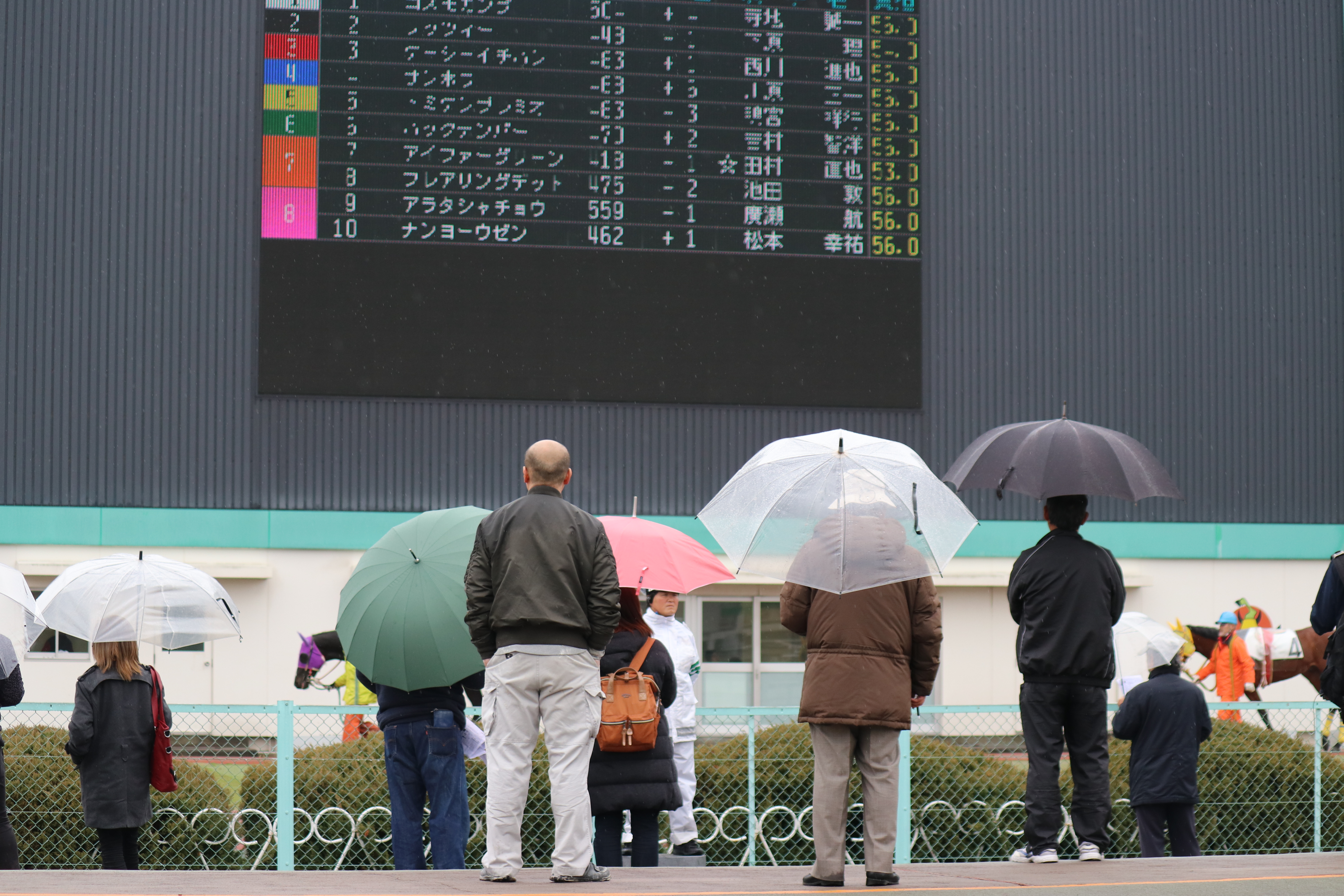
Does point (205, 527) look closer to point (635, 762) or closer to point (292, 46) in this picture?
point (292, 46)

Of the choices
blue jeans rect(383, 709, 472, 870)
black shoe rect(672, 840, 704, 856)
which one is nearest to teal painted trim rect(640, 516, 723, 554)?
black shoe rect(672, 840, 704, 856)

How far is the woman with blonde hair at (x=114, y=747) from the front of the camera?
7.41 metres

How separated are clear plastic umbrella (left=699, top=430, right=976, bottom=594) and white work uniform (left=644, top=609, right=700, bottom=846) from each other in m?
2.40

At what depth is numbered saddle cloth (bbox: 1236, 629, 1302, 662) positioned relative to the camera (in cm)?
2019

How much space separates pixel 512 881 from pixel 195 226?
1646cm

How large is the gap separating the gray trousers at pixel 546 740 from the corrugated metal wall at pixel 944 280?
1472 centimetres

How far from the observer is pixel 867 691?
19.2 feet

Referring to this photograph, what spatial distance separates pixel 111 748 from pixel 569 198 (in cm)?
1347

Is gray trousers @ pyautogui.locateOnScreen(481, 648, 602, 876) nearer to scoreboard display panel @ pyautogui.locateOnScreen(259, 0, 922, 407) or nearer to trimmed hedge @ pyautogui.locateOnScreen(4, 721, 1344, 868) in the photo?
trimmed hedge @ pyautogui.locateOnScreen(4, 721, 1344, 868)

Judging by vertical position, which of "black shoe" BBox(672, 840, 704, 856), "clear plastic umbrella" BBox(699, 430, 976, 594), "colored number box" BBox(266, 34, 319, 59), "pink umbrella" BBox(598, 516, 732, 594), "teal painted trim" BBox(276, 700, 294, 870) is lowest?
"black shoe" BBox(672, 840, 704, 856)

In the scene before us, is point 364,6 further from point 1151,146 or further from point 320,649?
point 1151,146

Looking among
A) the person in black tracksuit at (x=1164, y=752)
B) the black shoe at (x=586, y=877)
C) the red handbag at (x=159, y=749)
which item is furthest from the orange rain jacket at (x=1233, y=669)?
the red handbag at (x=159, y=749)

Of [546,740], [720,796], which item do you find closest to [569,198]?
[720,796]

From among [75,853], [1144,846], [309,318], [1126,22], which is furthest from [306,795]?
[1126,22]
